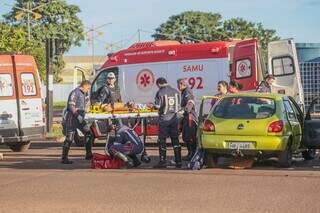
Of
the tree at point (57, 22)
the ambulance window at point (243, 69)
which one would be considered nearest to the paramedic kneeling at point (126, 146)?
the ambulance window at point (243, 69)

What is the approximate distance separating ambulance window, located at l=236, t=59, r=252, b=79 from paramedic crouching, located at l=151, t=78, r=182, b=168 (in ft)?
17.3

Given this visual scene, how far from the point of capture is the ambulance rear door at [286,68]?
19484 millimetres

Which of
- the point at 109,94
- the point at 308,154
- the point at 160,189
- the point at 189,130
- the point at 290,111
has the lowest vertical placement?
the point at 160,189

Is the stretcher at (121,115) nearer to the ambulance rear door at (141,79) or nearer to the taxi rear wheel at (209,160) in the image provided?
the taxi rear wheel at (209,160)

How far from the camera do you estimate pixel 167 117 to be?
13.4 metres

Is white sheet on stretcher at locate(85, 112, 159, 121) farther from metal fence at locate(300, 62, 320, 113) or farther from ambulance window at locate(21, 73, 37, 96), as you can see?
metal fence at locate(300, 62, 320, 113)

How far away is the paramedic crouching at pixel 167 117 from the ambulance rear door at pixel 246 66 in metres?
5.14

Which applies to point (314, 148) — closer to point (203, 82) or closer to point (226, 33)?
Answer: point (203, 82)

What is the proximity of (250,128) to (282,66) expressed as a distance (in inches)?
311

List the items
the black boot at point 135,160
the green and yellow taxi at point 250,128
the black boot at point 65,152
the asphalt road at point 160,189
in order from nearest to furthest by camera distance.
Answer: the asphalt road at point 160,189, the green and yellow taxi at point 250,128, the black boot at point 135,160, the black boot at point 65,152

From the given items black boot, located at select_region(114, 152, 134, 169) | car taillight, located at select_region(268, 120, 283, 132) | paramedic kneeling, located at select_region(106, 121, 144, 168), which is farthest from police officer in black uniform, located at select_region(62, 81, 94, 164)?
car taillight, located at select_region(268, 120, 283, 132)

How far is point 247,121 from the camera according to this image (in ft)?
41.3

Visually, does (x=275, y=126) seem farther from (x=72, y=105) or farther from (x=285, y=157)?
(x=72, y=105)

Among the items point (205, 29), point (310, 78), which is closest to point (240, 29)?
point (205, 29)
